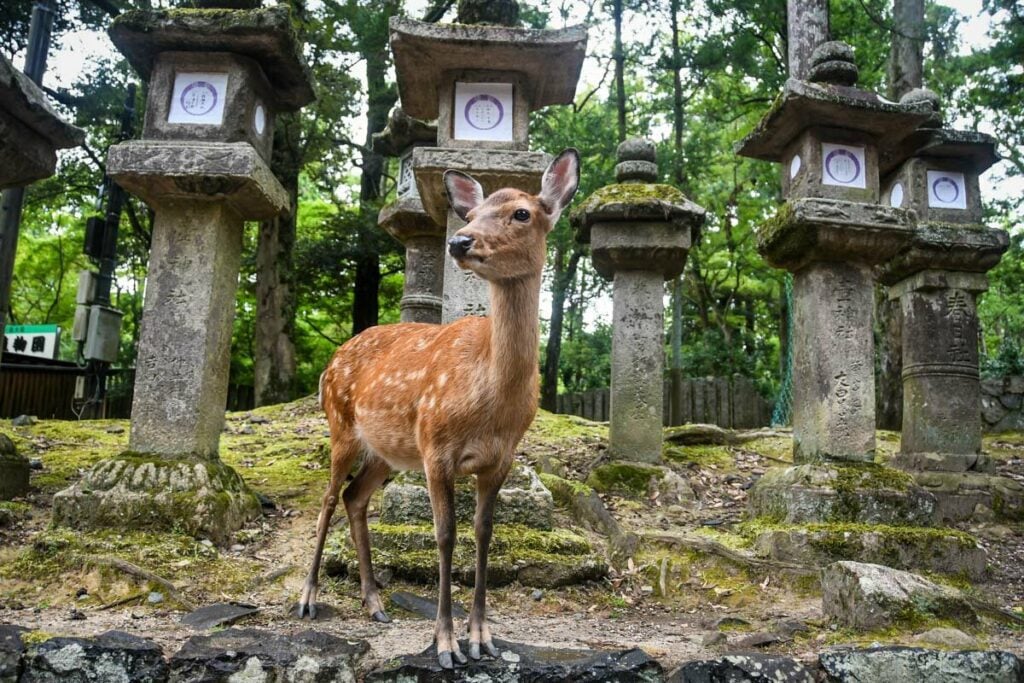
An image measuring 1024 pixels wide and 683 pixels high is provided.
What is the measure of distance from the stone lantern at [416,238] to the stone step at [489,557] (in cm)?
371

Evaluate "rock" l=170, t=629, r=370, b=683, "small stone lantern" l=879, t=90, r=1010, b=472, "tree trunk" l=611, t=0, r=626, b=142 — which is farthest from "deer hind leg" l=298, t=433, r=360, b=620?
"tree trunk" l=611, t=0, r=626, b=142

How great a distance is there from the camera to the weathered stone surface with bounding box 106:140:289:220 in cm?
494

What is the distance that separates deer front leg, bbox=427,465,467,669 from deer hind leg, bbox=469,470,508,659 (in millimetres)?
82

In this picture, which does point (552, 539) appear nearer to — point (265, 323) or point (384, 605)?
point (384, 605)

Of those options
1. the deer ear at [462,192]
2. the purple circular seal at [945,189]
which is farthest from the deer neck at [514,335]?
the purple circular seal at [945,189]

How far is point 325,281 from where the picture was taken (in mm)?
15234

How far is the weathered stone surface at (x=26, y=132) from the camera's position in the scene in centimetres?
441

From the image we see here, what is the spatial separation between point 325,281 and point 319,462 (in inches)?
337

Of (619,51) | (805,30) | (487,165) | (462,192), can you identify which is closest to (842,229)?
(487,165)

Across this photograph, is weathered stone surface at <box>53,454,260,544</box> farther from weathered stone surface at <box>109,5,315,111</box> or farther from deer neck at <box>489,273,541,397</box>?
weathered stone surface at <box>109,5,315,111</box>

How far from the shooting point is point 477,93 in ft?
17.5

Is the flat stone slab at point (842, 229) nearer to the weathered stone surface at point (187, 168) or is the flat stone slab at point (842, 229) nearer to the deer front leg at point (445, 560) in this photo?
the deer front leg at point (445, 560)

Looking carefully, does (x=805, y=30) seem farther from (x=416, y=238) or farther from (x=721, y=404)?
(x=721, y=404)

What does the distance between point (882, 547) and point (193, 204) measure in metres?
4.98
